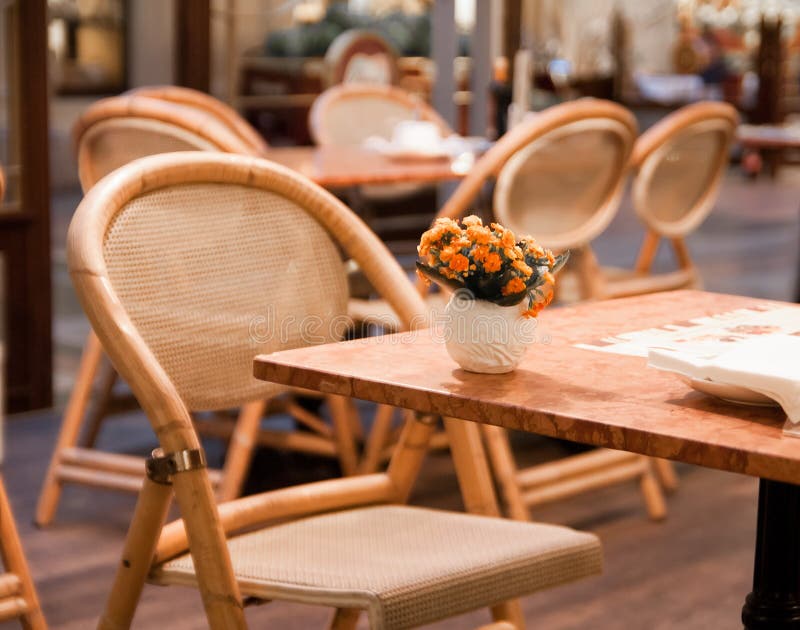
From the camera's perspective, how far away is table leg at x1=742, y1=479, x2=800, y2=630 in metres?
1.48

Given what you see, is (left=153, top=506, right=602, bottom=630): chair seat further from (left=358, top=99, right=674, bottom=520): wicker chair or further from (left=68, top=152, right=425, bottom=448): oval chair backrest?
(left=358, top=99, right=674, bottom=520): wicker chair

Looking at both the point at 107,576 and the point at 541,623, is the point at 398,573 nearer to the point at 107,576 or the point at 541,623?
the point at 541,623

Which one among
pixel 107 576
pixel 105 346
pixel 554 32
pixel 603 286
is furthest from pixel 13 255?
pixel 554 32

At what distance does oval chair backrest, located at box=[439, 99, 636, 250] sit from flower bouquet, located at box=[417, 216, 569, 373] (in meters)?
1.42

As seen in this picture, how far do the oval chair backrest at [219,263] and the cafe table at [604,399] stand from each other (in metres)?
0.26

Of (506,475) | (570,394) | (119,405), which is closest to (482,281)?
(570,394)

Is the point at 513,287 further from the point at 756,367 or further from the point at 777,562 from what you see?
the point at 777,562

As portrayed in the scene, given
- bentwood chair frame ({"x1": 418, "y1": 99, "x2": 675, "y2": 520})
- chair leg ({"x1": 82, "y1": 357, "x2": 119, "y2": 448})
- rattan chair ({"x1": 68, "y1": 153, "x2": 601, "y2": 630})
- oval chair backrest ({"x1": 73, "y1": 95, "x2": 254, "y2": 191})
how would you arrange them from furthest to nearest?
chair leg ({"x1": 82, "y1": 357, "x2": 119, "y2": 448}), bentwood chair frame ({"x1": 418, "y1": 99, "x2": 675, "y2": 520}), oval chair backrest ({"x1": 73, "y1": 95, "x2": 254, "y2": 191}), rattan chair ({"x1": 68, "y1": 153, "x2": 601, "y2": 630})

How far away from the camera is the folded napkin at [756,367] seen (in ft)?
3.86

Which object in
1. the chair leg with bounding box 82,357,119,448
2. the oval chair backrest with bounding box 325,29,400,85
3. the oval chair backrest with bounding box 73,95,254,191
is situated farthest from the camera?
the oval chair backrest with bounding box 325,29,400,85

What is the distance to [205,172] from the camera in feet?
5.71

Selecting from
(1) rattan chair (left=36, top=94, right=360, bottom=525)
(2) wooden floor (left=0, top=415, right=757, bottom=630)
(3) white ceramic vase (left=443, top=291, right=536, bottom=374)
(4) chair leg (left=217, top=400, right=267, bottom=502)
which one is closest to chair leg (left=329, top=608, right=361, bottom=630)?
(3) white ceramic vase (left=443, top=291, right=536, bottom=374)

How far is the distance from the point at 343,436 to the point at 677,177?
1114 mm

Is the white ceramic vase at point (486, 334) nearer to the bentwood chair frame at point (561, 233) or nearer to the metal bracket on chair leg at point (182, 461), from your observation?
the metal bracket on chair leg at point (182, 461)
